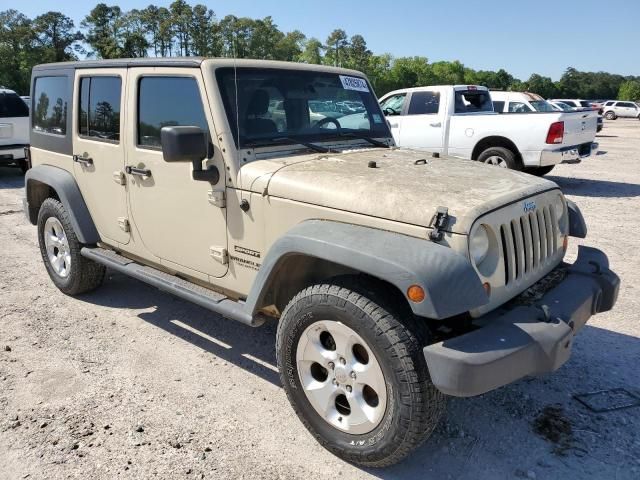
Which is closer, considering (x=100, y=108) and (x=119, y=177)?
(x=119, y=177)

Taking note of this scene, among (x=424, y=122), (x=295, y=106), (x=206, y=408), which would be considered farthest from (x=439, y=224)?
(x=424, y=122)

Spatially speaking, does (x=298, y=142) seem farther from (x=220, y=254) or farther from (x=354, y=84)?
(x=354, y=84)

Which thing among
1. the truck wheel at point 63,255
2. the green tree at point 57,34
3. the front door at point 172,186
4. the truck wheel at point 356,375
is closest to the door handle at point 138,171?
the front door at point 172,186

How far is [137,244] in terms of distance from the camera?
161 inches

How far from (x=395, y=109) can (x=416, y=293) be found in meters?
10.1

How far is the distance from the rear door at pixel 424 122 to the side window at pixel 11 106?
785 centimetres

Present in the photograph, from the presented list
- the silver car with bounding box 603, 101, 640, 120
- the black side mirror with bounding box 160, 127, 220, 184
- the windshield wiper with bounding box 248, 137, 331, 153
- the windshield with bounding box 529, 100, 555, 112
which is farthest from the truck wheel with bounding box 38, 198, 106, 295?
the silver car with bounding box 603, 101, 640, 120

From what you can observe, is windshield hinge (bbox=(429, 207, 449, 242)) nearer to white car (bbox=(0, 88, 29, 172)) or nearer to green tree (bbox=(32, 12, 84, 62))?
white car (bbox=(0, 88, 29, 172))

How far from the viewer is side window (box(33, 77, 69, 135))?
4691 mm

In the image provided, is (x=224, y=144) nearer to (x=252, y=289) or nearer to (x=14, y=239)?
(x=252, y=289)

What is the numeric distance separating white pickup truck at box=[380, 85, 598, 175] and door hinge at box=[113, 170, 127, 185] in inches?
299

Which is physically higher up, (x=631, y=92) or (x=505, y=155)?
(x=631, y=92)

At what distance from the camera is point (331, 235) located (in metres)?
2.63

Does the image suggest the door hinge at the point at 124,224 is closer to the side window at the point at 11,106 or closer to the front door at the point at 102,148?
the front door at the point at 102,148
